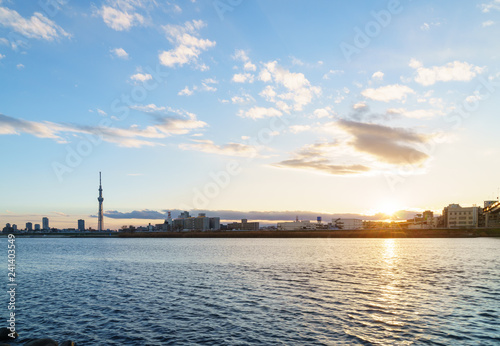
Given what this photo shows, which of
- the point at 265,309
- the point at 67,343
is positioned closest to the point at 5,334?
the point at 67,343

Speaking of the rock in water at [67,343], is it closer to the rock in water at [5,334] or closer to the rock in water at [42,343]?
the rock in water at [42,343]

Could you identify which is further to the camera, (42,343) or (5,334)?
(5,334)

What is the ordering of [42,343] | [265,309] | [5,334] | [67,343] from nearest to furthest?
1. [42,343]
2. [67,343]
3. [5,334]
4. [265,309]

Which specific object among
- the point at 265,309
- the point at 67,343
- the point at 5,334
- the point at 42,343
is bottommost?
the point at 265,309

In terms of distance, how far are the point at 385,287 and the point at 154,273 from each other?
44.2m

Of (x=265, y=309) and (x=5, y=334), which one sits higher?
(x=5, y=334)

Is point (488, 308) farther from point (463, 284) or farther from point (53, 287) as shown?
point (53, 287)

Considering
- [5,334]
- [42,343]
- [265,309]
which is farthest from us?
[265,309]

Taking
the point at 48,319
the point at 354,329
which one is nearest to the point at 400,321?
the point at 354,329

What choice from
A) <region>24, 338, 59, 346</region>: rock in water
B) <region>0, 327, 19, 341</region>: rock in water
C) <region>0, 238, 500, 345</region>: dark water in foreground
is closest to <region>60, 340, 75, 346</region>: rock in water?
<region>24, 338, 59, 346</region>: rock in water

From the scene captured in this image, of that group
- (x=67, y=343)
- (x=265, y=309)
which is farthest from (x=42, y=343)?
(x=265, y=309)

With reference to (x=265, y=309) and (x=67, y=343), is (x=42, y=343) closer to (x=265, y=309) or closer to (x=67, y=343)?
(x=67, y=343)

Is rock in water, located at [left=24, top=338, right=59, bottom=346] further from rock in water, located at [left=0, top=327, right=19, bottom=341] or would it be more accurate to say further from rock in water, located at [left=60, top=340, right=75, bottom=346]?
rock in water, located at [left=0, top=327, right=19, bottom=341]

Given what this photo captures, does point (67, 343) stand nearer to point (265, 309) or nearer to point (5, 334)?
point (5, 334)
